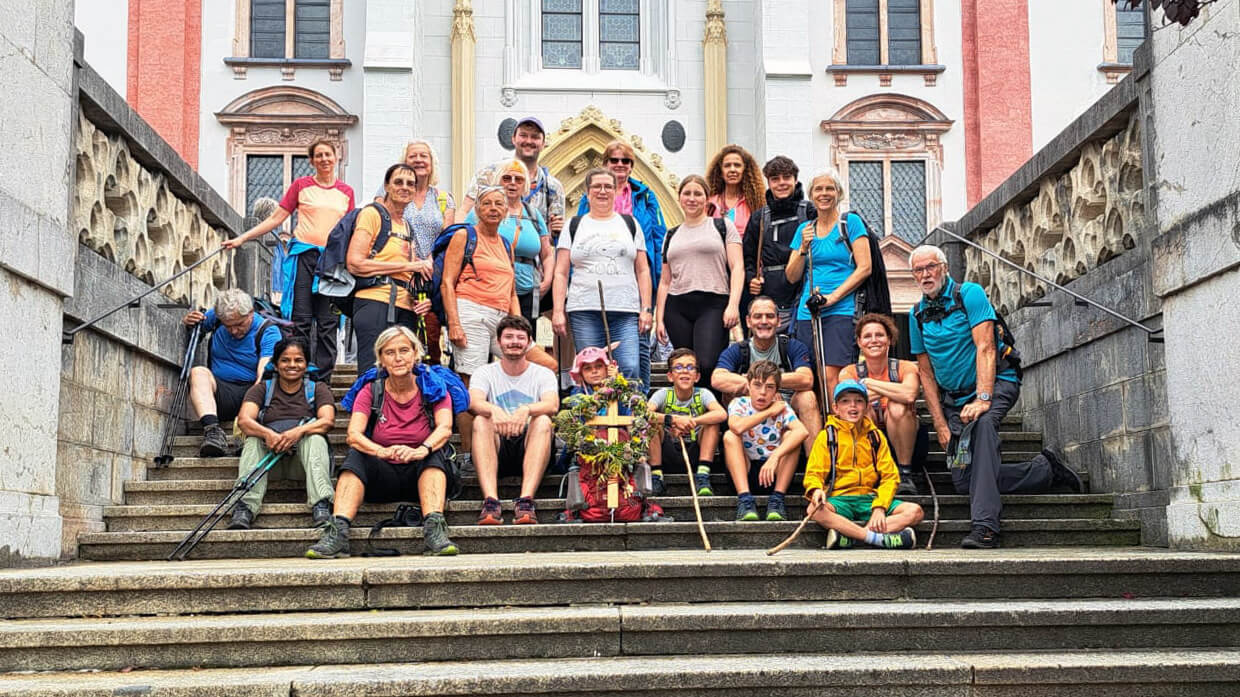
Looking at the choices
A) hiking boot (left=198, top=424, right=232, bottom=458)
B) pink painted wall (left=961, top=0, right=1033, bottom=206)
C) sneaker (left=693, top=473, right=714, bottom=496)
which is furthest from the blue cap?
pink painted wall (left=961, top=0, right=1033, bottom=206)

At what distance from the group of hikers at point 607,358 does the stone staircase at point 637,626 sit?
101 cm

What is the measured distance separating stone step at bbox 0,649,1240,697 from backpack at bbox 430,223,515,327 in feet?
12.7

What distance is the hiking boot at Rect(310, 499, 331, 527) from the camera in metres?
7.51

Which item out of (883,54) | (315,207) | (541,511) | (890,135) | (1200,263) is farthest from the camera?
(883,54)

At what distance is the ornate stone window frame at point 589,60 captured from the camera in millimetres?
21047

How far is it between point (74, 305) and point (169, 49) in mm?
Result: 14662

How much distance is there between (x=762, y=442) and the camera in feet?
26.9

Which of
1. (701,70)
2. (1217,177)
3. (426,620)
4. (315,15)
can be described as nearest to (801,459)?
(1217,177)

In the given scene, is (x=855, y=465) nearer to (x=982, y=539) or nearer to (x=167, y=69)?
(x=982, y=539)

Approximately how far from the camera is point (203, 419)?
356 inches

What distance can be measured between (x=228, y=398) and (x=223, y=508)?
197 cm

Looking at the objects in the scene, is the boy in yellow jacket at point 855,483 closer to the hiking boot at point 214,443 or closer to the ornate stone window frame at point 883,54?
the hiking boot at point 214,443

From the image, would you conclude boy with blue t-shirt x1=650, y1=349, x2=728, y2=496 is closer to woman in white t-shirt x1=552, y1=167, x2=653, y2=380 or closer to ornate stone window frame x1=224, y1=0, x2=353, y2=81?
woman in white t-shirt x1=552, y1=167, x2=653, y2=380

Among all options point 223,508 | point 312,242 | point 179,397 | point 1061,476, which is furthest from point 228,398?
point 1061,476
